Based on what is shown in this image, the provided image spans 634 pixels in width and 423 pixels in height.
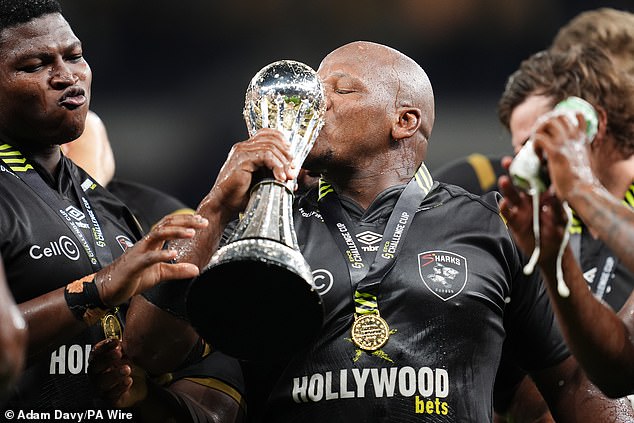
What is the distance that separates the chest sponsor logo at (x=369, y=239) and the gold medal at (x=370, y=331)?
0.65 feet

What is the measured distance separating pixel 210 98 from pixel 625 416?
12.4 ft

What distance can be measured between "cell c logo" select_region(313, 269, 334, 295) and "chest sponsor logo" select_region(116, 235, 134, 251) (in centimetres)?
55

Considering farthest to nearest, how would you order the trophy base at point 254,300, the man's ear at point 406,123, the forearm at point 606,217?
the man's ear at point 406,123 → the trophy base at point 254,300 → the forearm at point 606,217

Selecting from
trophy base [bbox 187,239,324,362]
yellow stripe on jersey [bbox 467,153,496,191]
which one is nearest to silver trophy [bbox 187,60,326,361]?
trophy base [bbox 187,239,324,362]

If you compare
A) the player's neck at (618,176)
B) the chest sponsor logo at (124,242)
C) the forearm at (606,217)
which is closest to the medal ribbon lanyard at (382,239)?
the chest sponsor logo at (124,242)

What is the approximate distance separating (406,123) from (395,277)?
0.52 metres

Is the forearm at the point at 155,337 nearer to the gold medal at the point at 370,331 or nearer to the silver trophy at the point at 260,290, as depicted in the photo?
the silver trophy at the point at 260,290

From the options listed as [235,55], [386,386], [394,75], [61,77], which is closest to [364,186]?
[394,75]

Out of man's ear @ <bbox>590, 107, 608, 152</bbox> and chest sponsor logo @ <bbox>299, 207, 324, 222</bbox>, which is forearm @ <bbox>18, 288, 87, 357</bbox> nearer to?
chest sponsor logo @ <bbox>299, 207, 324, 222</bbox>

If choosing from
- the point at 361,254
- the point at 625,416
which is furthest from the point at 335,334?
the point at 625,416

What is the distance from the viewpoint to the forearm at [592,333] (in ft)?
7.86

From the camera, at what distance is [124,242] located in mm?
3031

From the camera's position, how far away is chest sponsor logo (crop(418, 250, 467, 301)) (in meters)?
2.74

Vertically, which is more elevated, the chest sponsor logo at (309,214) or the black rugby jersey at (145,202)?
the chest sponsor logo at (309,214)
